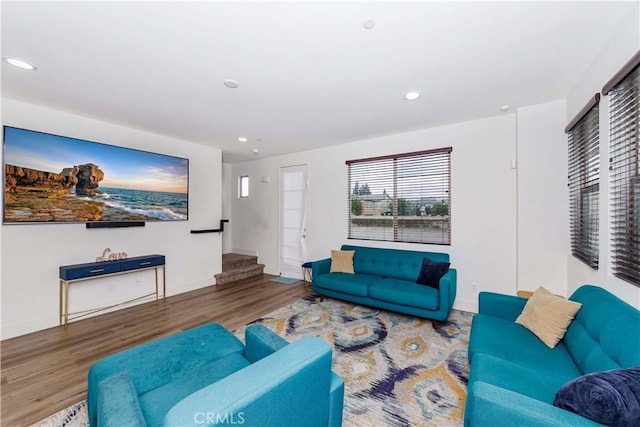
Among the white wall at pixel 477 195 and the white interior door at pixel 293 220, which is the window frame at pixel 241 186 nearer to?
the white interior door at pixel 293 220

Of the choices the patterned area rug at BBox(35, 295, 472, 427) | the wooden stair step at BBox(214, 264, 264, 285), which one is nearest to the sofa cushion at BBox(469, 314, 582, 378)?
the patterned area rug at BBox(35, 295, 472, 427)

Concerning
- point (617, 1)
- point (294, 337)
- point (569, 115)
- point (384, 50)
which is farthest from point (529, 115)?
point (294, 337)

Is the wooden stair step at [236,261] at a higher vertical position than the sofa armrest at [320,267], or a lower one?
lower

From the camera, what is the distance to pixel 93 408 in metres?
1.35

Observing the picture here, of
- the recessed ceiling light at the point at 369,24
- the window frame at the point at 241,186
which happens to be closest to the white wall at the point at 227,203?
the window frame at the point at 241,186

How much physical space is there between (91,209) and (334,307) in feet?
11.8

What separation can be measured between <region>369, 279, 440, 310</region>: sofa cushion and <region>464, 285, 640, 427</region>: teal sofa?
2.76 ft

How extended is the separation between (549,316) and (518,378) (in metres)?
0.82

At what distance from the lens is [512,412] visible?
41.6 inches

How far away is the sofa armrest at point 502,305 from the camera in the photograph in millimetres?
2309

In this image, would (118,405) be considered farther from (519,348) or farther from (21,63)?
(21,63)

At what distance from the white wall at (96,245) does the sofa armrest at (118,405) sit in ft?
9.65

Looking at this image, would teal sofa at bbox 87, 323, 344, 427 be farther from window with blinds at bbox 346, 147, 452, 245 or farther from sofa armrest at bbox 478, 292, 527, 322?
window with blinds at bbox 346, 147, 452, 245

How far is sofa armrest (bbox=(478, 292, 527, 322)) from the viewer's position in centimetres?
231
